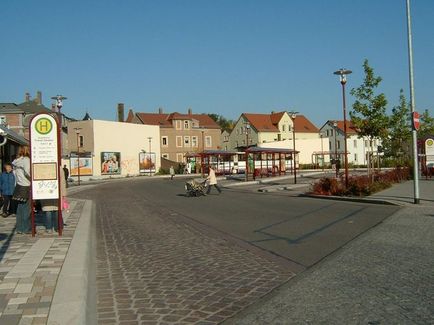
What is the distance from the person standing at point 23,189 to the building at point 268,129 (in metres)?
84.8

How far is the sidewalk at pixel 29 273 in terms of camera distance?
514 centimetres

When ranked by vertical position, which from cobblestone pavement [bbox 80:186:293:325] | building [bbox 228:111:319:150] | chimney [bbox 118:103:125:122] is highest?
chimney [bbox 118:103:125:122]

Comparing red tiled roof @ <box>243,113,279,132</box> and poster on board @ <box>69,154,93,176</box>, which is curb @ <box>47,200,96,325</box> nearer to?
poster on board @ <box>69,154,93,176</box>

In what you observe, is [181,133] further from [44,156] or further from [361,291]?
[361,291]

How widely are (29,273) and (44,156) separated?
4.48 meters

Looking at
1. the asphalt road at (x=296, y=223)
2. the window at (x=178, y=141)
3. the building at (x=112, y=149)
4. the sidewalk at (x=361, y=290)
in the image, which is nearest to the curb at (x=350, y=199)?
the asphalt road at (x=296, y=223)

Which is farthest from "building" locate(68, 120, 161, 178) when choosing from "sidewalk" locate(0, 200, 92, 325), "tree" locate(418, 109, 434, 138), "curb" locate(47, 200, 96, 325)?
"curb" locate(47, 200, 96, 325)

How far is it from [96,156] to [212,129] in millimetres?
28377

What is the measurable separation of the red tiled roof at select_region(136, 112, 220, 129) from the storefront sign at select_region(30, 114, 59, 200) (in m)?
73.3

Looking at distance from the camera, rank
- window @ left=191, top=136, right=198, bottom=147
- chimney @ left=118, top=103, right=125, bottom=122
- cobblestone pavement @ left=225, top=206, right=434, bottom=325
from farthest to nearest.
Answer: chimney @ left=118, top=103, right=125, bottom=122
window @ left=191, top=136, right=198, bottom=147
cobblestone pavement @ left=225, top=206, right=434, bottom=325

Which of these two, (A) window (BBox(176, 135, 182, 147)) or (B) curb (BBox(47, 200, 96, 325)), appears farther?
(A) window (BBox(176, 135, 182, 147))

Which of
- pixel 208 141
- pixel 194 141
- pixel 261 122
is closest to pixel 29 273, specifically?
pixel 194 141

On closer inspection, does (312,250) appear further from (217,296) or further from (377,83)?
(377,83)

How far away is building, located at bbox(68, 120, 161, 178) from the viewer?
62.8 metres
